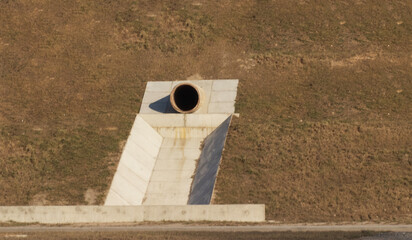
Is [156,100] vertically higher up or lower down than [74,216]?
lower down

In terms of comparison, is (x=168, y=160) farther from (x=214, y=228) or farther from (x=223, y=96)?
(x=214, y=228)

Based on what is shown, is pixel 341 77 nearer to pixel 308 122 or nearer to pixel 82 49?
pixel 308 122

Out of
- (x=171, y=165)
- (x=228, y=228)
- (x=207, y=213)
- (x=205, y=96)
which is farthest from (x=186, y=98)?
(x=228, y=228)

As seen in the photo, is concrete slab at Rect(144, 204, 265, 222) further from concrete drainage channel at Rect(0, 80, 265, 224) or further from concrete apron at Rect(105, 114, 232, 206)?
concrete apron at Rect(105, 114, 232, 206)

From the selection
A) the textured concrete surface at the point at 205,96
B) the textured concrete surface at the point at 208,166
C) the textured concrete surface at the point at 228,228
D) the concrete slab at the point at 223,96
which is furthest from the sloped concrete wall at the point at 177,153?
the textured concrete surface at the point at 228,228

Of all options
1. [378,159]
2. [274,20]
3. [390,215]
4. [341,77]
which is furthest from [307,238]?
[274,20]

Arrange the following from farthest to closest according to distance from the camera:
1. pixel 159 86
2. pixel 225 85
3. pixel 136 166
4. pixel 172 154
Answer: pixel 159 86, pixel 225 85, pixel 172 154, pixel 136 166
